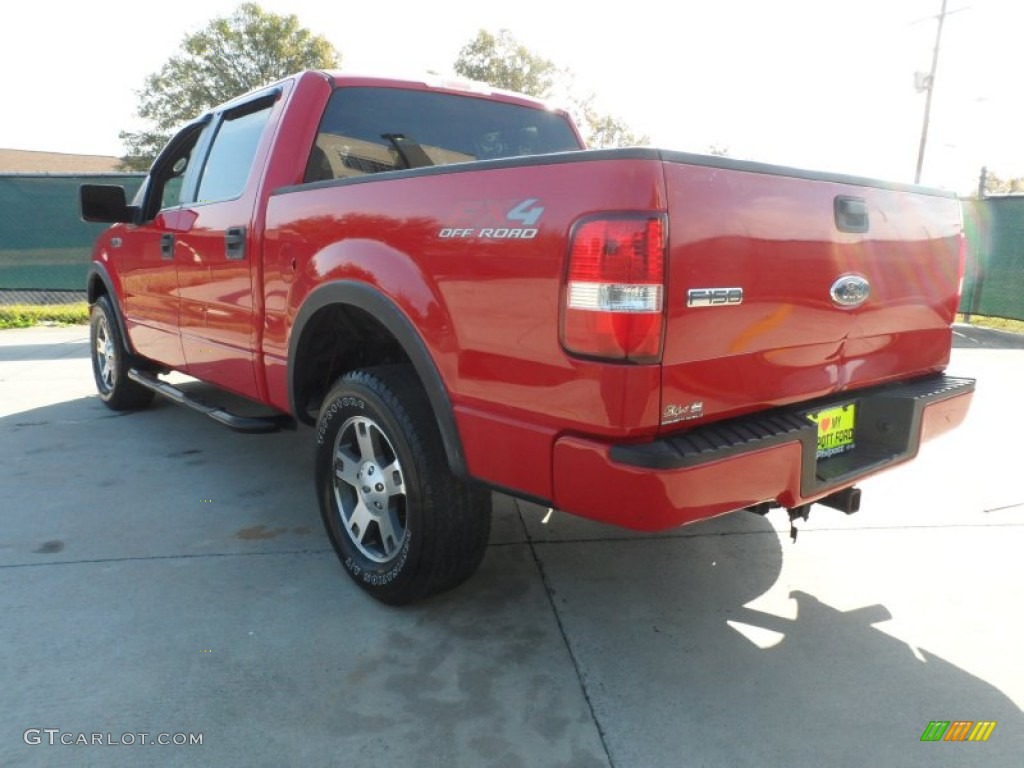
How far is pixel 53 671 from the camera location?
2381 mm

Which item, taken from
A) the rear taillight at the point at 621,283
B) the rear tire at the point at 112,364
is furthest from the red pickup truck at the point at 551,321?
the rear tire at the point at 112,364

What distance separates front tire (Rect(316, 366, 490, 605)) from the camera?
2531 mm

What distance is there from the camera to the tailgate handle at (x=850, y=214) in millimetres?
2328

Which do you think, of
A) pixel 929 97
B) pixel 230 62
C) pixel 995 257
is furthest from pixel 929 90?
pixel 230 62

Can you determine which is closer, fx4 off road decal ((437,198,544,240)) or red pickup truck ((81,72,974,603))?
red pickup truck ((81,72,974,603))

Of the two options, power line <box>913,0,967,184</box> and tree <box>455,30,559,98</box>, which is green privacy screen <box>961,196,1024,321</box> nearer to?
power line <box>913,0,967,184</box>

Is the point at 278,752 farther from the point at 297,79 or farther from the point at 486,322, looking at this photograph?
the point at 297,79

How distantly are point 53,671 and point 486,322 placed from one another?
1.80 m

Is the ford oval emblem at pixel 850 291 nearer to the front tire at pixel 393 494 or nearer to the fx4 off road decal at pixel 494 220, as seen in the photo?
the fx4 off road decal at pixel 494 220

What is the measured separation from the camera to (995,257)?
1041 cm

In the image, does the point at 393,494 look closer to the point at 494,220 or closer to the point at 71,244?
the point at 494,220

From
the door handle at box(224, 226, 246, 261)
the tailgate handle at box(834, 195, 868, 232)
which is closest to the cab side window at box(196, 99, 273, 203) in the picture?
the door handle at box(224, 226, 246, 261)

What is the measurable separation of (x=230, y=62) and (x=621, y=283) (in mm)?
34392

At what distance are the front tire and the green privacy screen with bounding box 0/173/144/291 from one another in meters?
9.66
